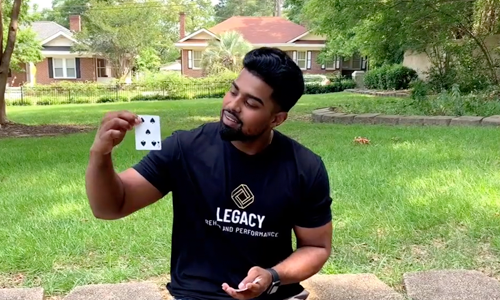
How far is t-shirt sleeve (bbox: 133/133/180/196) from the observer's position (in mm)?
1688

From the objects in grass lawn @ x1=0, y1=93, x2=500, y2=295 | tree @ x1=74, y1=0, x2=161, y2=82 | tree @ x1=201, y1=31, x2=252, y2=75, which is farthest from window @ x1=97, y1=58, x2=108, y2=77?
grass lawn @ x1=0, y1=93, x2=500, y2=295

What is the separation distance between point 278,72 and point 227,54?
25366mm

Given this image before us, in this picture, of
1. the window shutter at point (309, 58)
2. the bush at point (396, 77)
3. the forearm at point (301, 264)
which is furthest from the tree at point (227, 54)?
the forearm at point (301, 264)

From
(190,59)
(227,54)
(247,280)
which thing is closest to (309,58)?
(190,59)

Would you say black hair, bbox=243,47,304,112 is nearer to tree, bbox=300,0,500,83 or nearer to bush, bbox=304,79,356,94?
tree, bbox=300,0,500,83

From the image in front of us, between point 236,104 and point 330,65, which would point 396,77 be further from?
point 236,104

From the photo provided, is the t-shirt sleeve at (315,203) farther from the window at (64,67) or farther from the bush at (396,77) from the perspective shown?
the window at (64,67)

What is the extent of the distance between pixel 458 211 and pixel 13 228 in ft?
9.33

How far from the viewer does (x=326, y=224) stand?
1.68 metres

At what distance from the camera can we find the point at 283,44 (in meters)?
31.5

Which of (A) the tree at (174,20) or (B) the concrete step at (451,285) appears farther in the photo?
(A) the tree at (174,20)

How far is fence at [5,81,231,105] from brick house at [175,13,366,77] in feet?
28.8

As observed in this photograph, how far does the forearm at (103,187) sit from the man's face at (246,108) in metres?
0.36

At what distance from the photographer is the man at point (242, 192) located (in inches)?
61.5
